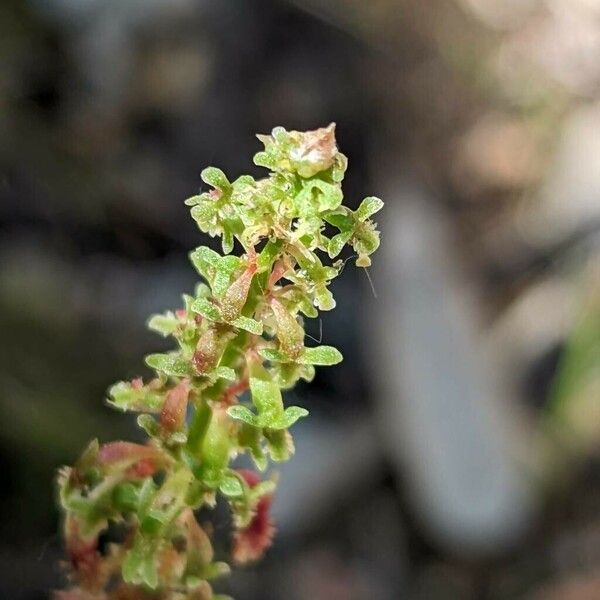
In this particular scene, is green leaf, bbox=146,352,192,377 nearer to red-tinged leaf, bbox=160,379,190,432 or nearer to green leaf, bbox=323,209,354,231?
red-tinged leaf, bbox=160,379,190,432

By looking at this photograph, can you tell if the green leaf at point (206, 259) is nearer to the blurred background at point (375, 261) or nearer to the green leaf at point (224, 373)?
the green leaf at point (224, 373)

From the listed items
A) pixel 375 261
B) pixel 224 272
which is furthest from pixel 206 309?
pixel 375 261

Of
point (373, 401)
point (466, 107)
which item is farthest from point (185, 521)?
point (466, 107)

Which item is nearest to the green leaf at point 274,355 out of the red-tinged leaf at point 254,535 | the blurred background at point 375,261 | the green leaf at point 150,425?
the green leaf at point 150,425

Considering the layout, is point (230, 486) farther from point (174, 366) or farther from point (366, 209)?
point (366, 209)

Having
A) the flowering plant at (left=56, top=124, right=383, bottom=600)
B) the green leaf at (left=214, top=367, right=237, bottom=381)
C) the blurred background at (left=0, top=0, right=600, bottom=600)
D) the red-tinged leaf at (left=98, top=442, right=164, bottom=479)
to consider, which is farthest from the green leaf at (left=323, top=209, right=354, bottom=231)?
the blurred background at (left=0, top=0, right=600, bottom=600)

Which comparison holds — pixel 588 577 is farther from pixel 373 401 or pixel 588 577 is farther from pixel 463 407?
pixel 373 401

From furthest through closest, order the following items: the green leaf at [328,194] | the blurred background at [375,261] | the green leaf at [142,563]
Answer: the blurred background at [375,261], the green leaf at [142,563], the green leaf at [328,194]
